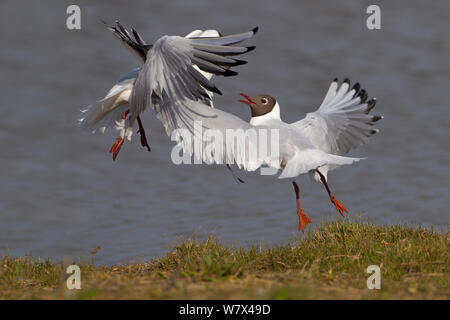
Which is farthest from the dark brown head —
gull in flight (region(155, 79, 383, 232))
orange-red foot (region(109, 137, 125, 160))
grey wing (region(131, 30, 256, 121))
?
orange-red foot (region(109, 137, 125, 160))

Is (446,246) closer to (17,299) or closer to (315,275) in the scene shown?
(315,275)

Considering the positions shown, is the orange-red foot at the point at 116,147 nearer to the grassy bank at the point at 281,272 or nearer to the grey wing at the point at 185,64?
the grey wing at the point at 185,64

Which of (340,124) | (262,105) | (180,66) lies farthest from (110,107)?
(340,124)

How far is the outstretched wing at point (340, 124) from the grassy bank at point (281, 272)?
3.08ft

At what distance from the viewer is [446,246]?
6059 mm

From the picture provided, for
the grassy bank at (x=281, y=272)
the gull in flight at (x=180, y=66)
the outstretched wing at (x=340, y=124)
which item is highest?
the gull in flight at (x=180, y=66)

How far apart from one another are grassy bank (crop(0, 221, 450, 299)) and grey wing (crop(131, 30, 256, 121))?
5.17 feet

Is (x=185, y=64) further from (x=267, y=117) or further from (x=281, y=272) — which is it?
(x=281, y=272)

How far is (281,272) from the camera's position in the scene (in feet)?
19.0

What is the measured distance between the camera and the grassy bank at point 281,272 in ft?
14.6

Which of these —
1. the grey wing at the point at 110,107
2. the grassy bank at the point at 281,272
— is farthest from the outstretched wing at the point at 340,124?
the grey wing at the point at 110,107

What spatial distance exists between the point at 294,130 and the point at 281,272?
68.8 inches

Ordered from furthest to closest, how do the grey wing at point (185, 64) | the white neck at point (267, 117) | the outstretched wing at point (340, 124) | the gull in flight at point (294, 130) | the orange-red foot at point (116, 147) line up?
the orange-red foot at point (116, 147) < the outstretched wing at point (340, 124) < the white neck at point (267, 117) < the gull in flight at point (294, 130) < the grey wing at point (185, 64)
